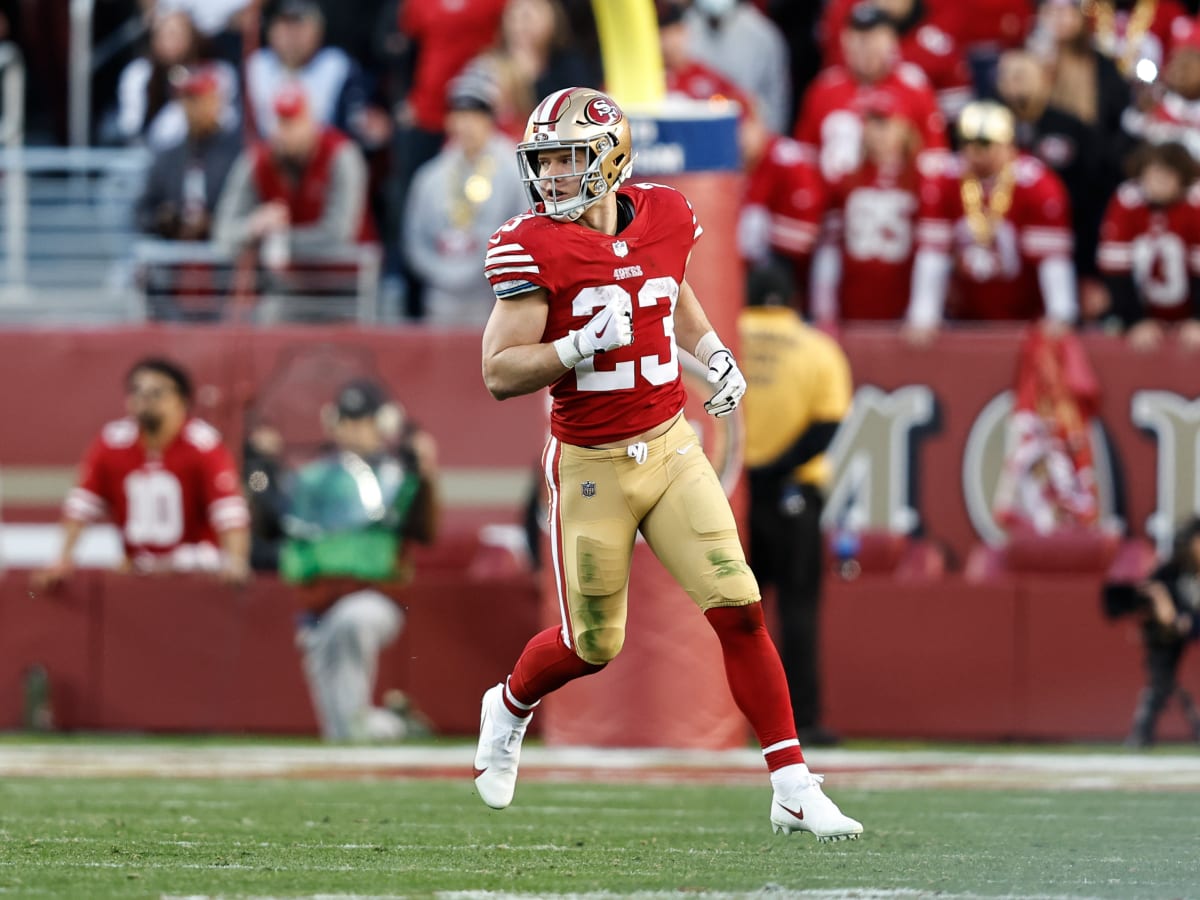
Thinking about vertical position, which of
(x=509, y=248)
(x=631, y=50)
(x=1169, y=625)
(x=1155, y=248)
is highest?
(x=631, y=50)

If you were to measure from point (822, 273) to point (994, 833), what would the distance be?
5587 mm

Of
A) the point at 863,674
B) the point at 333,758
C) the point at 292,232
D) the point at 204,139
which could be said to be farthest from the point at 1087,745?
the point at 204,139

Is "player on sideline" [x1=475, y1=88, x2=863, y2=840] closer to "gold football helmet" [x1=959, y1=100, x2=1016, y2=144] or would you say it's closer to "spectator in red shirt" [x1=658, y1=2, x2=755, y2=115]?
"gold football helmet" [x1=959, y1=100, x2=1016, y2=144]

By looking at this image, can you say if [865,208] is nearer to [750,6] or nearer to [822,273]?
[822,273]

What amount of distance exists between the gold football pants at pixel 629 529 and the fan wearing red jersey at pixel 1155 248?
17.5 feet

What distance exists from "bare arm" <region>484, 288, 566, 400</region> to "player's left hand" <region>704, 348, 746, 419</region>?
0.40 metres

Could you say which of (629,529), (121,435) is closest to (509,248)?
(629,529)

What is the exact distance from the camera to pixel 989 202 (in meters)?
10.9

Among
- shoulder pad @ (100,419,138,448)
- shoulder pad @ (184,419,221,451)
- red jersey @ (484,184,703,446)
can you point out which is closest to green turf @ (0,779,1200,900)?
red jersey @ (484,184,703,446)

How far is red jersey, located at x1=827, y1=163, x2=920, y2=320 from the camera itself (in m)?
11.1

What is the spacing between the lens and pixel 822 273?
11.4 meters

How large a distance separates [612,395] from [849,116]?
594cm

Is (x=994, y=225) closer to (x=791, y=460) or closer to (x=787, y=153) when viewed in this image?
(x=787, y=153)

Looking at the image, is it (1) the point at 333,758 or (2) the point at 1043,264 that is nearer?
(1) the point at 333,758
